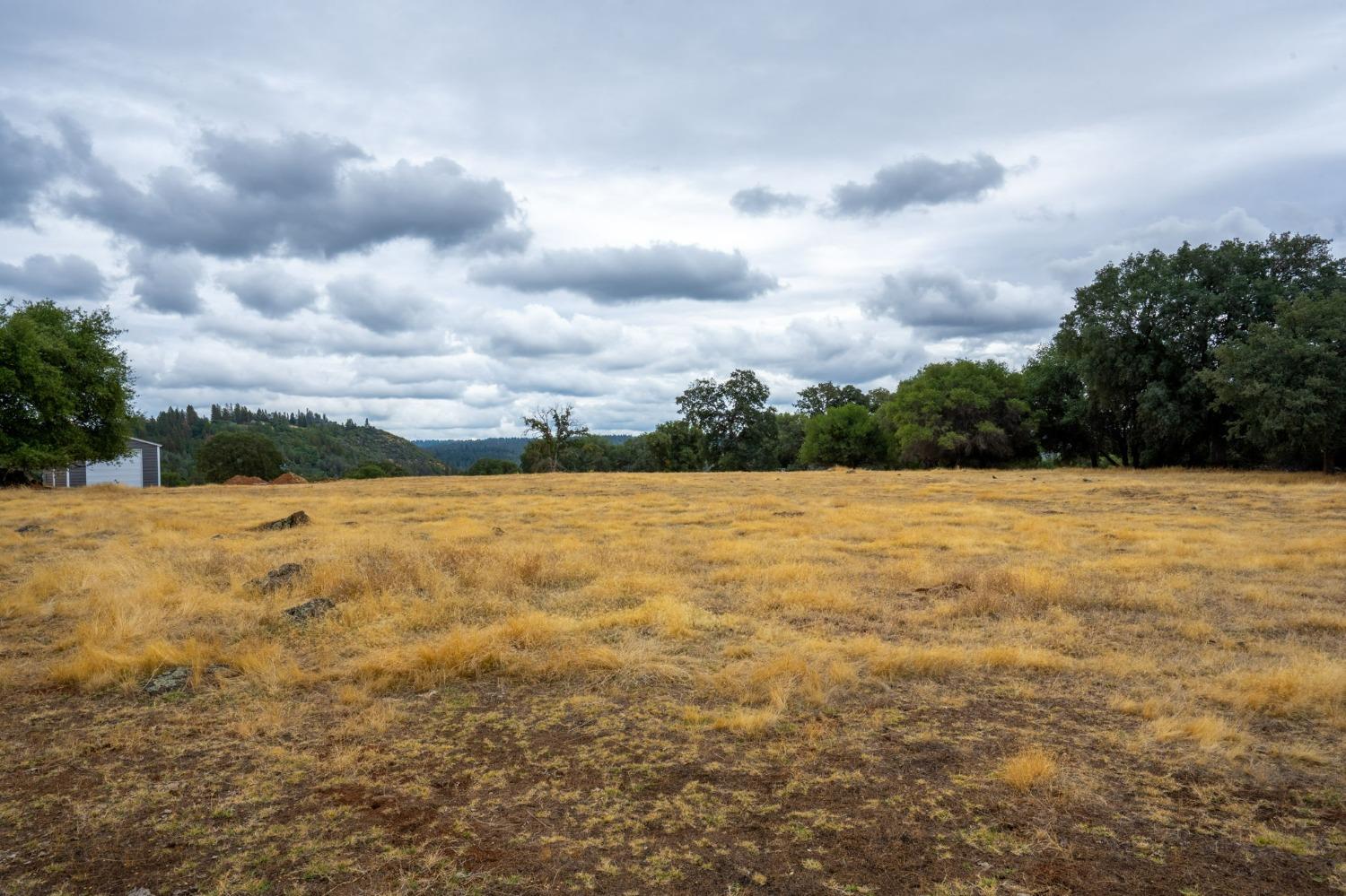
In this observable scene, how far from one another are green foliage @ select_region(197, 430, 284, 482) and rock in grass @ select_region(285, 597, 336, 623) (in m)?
96.3

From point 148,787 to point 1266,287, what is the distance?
156 ft

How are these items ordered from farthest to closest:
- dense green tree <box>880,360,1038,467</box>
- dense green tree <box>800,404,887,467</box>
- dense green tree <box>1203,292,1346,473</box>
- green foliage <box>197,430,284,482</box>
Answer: green foliage <box>197,430,284,482</box> → dense green tree <box>800,404,887,467</box> → dense green tree <box>880,360,1038,467</box> → dense green tree <box>1203,292,1346,473</box>

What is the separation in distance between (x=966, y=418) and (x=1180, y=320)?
15928 mm

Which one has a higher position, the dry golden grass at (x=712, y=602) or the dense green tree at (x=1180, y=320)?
the dense green tree at (x=1180, y=320)

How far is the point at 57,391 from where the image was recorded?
31.7 metres

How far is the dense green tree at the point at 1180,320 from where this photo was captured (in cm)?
3725

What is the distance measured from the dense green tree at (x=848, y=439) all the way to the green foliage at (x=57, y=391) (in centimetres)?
5338

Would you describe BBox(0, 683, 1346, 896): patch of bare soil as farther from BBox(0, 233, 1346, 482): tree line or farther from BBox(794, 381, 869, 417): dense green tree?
BBox(794, 381, 869, 417): dense green tree

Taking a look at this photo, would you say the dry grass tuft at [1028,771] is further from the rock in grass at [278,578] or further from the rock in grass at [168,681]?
the rock in grass at [278,578]

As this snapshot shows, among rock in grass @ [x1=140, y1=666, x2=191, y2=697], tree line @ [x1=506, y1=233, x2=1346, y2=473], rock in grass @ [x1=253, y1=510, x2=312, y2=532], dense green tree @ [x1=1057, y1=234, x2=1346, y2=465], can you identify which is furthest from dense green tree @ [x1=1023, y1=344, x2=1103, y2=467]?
rock in grass @ [x1=140, y1=666, x2=191, y2=697]

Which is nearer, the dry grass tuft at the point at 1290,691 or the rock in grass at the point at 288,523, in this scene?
the dry grass tuft at the point at 1290,691

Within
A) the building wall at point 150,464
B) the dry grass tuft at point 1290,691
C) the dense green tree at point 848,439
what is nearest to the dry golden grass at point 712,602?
the dry grass tuft at point 1290,691

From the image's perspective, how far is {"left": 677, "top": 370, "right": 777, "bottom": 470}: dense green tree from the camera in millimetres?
80188

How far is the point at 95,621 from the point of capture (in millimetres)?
7855
